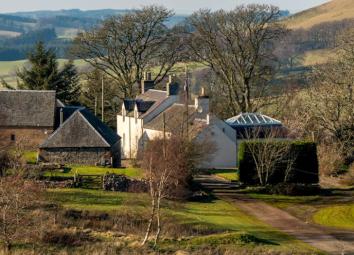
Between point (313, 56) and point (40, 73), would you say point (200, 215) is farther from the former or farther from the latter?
point (313, 56)

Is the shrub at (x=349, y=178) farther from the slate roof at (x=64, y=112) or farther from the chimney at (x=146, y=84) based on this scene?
the chimney at (x=146, y=84)

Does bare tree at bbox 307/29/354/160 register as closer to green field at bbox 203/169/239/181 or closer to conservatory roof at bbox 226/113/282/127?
conservatory roof at bbox 226/113/282/127

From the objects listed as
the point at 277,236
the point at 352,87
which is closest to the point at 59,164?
the point at 277,236

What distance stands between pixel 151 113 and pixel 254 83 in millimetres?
12838

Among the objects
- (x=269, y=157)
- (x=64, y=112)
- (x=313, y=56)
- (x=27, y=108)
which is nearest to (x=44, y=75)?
(x=27, y=108)

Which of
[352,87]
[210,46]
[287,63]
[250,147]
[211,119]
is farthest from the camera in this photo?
[287,63]

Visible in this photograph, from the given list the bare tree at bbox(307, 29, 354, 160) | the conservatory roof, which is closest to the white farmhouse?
the conservatory roof

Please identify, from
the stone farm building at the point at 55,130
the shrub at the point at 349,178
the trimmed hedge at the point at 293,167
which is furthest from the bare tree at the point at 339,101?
the stone farm building at the point at 55,130

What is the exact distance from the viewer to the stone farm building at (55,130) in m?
50.4

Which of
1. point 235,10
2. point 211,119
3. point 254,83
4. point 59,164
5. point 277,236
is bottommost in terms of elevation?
point 277,236

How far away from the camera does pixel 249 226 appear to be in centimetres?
3428

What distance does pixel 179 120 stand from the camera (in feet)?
170

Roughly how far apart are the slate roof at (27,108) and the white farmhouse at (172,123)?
7.27 metres

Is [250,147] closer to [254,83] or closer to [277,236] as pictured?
[277,236]
